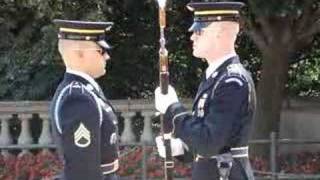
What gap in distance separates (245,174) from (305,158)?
5074mm

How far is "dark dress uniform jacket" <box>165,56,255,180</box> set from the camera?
3967 millimetres

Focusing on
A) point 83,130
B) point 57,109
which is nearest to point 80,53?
point 57,109

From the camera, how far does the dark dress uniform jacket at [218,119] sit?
3967 millimetres

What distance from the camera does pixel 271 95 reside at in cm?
927

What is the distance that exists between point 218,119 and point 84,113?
62 centimetres

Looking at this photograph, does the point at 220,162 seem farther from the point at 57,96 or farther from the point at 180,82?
the point at 180,82

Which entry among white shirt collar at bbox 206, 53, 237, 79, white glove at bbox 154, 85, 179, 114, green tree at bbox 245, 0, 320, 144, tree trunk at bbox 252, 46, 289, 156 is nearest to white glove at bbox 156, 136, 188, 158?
white glove at bbox 154, 85, 179, 114

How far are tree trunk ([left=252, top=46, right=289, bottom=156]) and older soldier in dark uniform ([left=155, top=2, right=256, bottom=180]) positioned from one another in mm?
4885

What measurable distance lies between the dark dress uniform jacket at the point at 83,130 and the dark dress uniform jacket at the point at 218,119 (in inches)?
12.5

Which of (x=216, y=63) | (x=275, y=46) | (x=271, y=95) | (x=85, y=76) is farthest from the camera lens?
(x=271, y=95)

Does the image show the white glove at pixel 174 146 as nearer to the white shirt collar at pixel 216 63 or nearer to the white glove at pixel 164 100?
the white glove at pixel 164 100

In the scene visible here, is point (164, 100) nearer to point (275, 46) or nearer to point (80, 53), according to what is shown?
point (80, 53)

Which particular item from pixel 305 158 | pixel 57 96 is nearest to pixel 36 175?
pixel 305 158

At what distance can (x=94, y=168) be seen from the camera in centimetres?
405
